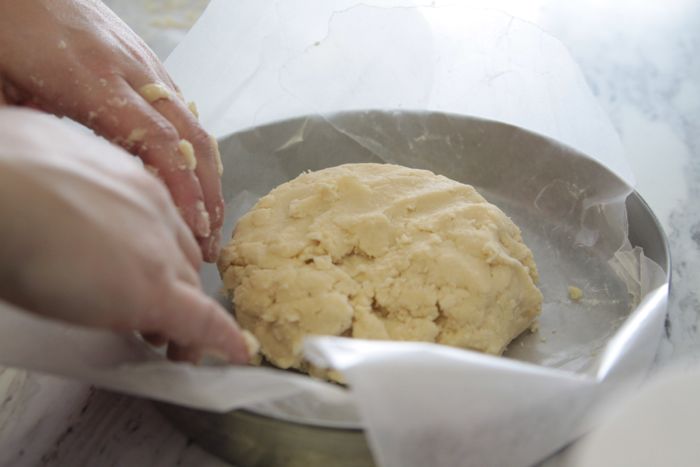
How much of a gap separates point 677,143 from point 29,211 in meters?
1.13

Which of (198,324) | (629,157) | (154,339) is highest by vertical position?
(629,157)

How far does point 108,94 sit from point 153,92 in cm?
5

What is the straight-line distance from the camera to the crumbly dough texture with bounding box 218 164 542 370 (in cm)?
82

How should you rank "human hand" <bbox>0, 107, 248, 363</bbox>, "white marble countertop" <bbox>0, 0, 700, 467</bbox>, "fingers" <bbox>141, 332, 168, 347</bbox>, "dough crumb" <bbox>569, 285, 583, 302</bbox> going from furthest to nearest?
"dough crumb" <bbox>569, 285, 583, 302</bbox> < "white marble countertop" <bbox>0, 0, 700, 467</bbox> < "fingers" <bbox>141, 332, 168, 347</bbox> < "human hand" <bbox>0, 107, 248, 363</bbox>

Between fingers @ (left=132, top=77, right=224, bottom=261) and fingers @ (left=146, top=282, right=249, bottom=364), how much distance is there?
22 centimetres

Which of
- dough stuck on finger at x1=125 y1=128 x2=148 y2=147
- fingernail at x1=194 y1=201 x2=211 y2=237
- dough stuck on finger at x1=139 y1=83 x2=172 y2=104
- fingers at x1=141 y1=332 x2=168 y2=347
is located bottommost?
fingers at x1=141 y1=332 x2=168 y2=347

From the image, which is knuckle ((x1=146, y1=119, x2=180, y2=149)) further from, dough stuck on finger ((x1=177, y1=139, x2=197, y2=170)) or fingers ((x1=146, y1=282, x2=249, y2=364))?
fingers ((x1=146, y1=282, x2=249, y2=364))

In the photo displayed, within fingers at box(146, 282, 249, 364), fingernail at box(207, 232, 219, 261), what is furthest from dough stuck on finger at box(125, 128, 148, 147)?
fingers at box(146, 282, 249, 364)

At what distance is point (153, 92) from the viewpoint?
0.80 meters

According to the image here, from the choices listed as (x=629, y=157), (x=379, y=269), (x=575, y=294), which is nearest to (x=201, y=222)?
(x=379, y=269)

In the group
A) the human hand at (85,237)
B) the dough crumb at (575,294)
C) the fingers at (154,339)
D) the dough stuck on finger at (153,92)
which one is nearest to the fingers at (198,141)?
the dough stuck on finger at (153,92)

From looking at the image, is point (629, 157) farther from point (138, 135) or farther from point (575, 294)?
point (138, 135)

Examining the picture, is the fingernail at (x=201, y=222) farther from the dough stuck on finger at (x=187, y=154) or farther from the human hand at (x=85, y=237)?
the human hand at (x=85, y=237)

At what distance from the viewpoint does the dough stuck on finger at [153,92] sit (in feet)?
2.63
